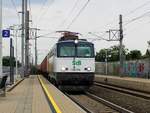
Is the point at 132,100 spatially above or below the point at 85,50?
below

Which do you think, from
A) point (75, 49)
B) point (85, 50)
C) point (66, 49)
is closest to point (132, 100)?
point (85, 50)

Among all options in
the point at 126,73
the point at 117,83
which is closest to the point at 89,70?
the point at 117,83

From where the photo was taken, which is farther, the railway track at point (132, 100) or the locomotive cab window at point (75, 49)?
the locomotive cab window at point (75, 49)

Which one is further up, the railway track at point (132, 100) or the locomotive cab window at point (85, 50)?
the locomotive cab window at point (85, 50)

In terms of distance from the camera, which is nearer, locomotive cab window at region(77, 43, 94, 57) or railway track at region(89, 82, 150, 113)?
railway track at region(89, 82, 150, 113)

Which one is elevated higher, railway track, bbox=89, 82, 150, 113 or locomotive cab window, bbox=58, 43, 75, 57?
locomotive cab window, bbox=58, 43, 75, 57

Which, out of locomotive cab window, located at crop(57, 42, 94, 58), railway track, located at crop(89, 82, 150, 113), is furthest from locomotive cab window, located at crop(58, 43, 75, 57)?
railway track, located at crop(89, 82, 150, 113)

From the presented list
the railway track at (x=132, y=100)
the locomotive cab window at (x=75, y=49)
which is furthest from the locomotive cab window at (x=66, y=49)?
the railway track at (x=132, y=100)

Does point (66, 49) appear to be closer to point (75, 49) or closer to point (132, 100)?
point (75, 49)

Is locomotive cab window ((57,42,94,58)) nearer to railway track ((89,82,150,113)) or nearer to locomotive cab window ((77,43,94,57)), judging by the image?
locomotive cab window ((77,43,94,57))

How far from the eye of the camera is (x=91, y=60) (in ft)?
96.5

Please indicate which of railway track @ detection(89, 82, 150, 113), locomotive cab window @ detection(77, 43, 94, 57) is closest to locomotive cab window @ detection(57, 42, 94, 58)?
locomotive cab window @ detection(77, 43, 94, 57)

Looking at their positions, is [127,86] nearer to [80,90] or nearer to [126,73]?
[80,90]

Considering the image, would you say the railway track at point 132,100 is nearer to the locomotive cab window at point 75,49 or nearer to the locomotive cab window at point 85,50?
the locomotive cab window at point 85,50
